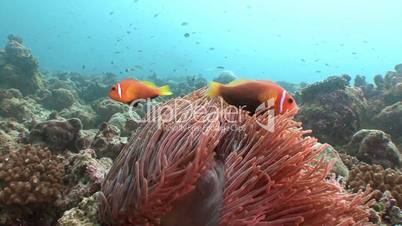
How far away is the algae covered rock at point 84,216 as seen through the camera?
293cm

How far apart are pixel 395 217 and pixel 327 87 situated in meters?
9.12

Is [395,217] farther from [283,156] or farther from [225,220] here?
[225,220]

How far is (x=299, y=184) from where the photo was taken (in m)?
3.02

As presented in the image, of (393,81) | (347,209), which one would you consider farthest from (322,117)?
(393,81)

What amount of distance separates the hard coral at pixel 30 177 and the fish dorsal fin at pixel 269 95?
258cm

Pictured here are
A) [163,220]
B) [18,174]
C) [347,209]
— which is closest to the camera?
[163,220]

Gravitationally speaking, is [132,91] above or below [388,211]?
above

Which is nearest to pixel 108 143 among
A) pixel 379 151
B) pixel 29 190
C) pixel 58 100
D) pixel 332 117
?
pixel 29 190

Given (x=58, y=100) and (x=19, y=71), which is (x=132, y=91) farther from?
(x=19, y=71)

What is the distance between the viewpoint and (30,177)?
4594 millimetres

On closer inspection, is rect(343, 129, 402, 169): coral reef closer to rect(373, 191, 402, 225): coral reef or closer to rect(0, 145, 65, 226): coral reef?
rect(373, 191, 402, 225): coral reef

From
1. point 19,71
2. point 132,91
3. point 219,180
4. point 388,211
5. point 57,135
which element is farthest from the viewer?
point 19,71

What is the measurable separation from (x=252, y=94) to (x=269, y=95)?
0.15 m

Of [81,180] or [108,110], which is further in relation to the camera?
[108,110]
